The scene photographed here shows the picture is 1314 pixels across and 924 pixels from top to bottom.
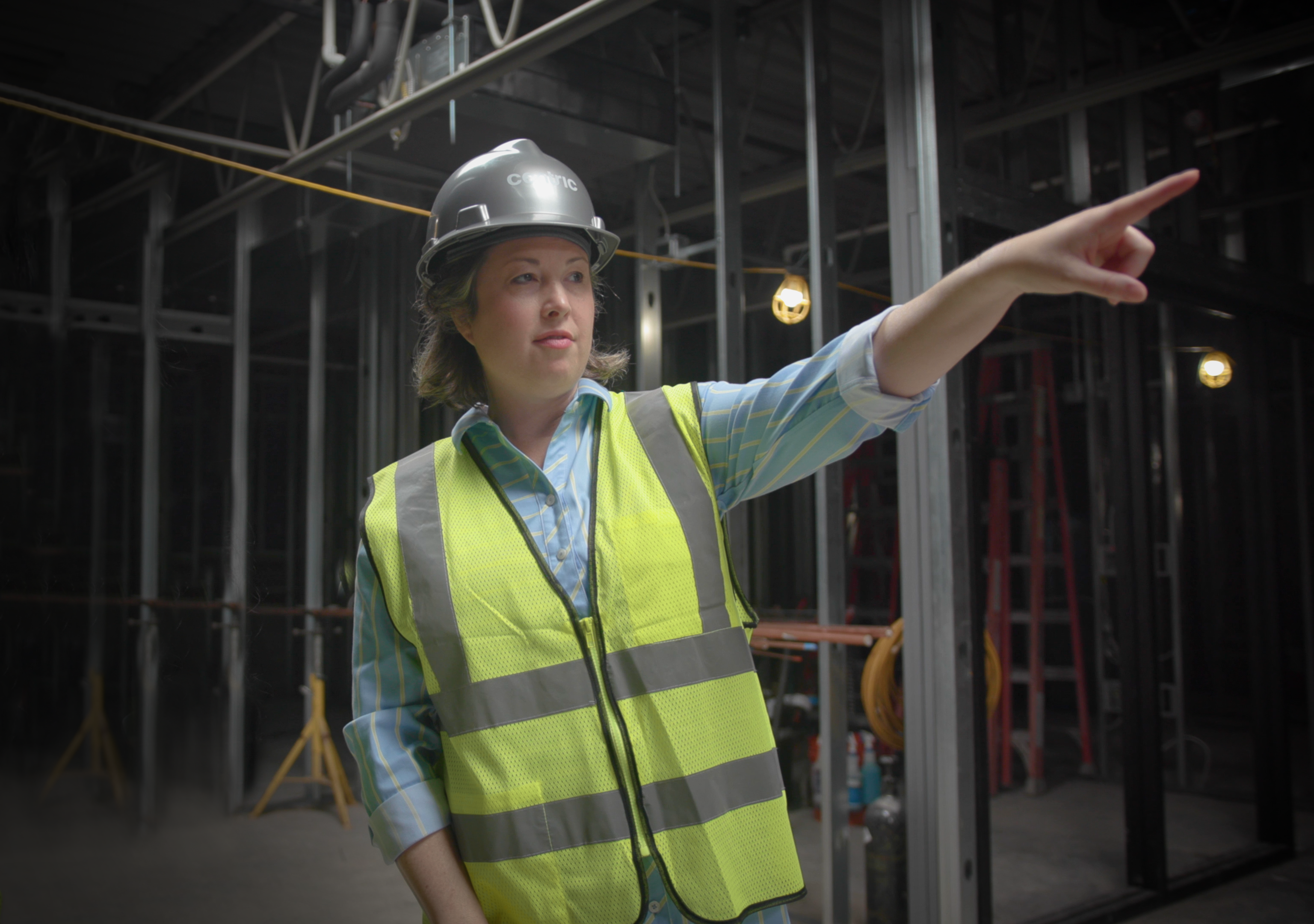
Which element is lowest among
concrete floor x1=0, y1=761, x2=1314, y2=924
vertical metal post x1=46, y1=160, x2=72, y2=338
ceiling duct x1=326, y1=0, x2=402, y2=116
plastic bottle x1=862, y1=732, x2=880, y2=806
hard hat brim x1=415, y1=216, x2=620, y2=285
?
plastic bottle x1=862, y1=732, x2=880, y2=806

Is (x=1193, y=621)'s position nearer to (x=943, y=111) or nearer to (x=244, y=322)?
(x=943, y=111)

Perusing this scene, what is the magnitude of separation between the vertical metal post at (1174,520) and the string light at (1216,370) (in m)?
0.16

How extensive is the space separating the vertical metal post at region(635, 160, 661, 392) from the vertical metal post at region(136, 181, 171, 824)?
196 centimetres

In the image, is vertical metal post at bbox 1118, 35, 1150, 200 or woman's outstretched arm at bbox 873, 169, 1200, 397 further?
vertical metal post at bbox 1118, 35, 1150, 200

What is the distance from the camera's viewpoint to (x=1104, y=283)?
2.87 feet

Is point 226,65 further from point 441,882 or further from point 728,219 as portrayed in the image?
point 441,882

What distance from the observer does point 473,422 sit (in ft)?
4.37

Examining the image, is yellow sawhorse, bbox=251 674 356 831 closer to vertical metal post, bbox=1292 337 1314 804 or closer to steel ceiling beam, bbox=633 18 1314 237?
steel ceiling beam, bbox=633 18 1314 237

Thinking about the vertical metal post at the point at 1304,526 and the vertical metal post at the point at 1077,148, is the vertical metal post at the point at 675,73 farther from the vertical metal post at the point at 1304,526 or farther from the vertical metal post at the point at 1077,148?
the vertical metal post at the point at 1304,526

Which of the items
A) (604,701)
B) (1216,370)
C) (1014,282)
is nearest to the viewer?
(1014,282)

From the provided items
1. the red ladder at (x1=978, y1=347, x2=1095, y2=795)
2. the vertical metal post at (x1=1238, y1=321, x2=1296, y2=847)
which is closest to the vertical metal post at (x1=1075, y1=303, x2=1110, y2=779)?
the red ladder at (x1=978, y1=347, x2=1095, y2=795)

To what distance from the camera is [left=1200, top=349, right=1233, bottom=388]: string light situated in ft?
17.0

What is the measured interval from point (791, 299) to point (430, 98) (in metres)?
2.71

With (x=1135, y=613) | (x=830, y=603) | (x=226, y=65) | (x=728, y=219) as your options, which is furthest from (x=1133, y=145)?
(x=226, y=65)
